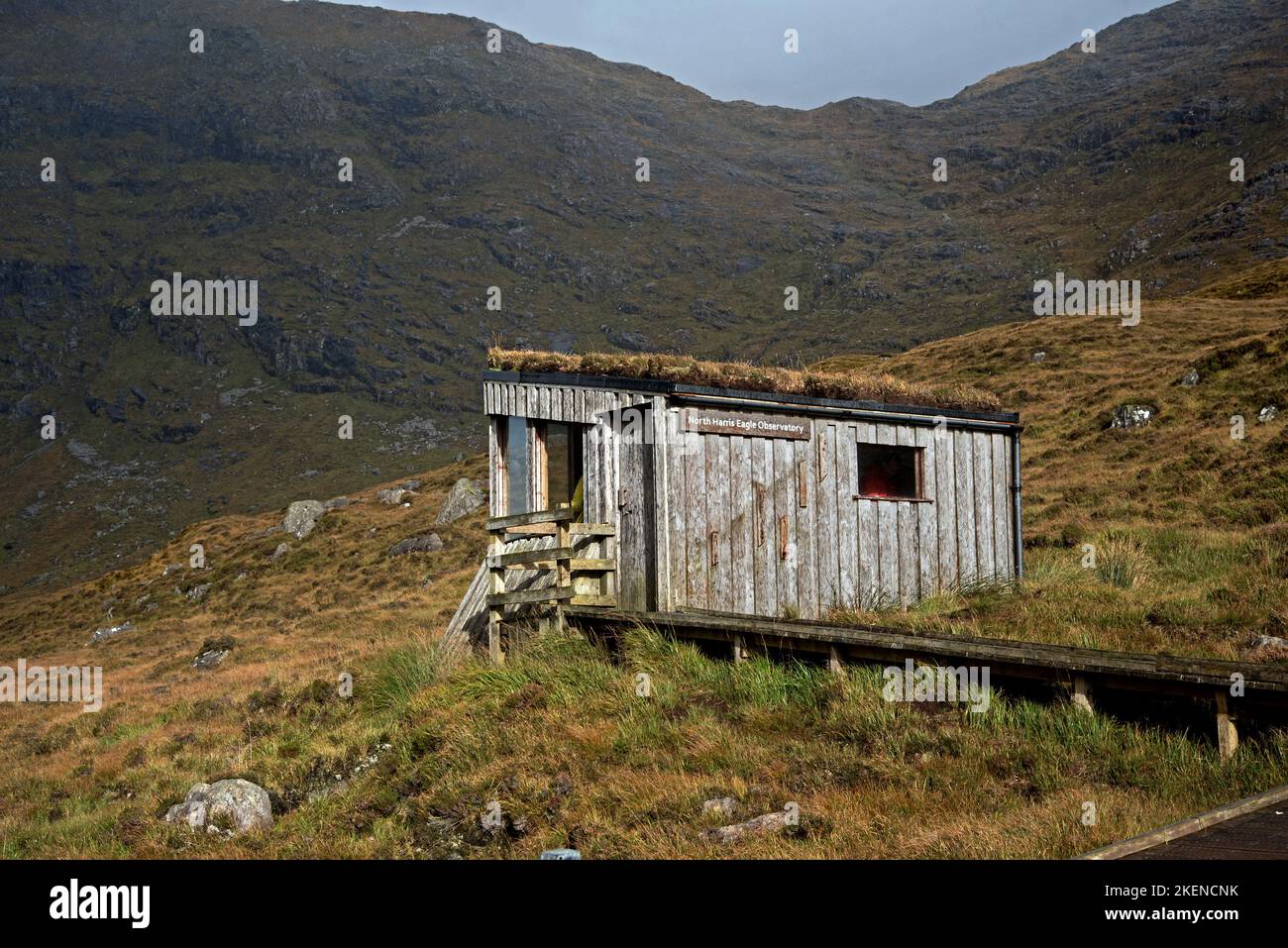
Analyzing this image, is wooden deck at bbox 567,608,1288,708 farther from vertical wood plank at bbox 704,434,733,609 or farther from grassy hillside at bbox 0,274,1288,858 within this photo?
vertical wood plank at bbox 704,434,733,609

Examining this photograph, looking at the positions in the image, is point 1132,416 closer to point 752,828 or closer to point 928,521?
point 928,521

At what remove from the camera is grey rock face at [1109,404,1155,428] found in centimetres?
3381

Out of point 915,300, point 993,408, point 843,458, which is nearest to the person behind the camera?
point 843,458

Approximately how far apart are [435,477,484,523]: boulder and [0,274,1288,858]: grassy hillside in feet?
33.7

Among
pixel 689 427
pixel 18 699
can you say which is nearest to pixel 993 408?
pixel 689 427

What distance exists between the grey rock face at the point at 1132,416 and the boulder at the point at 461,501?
858 inches

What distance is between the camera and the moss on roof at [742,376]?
15.6 metres

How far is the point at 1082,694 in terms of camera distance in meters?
9.85

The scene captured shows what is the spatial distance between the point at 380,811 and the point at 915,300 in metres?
169

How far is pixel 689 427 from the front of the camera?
49.9ft

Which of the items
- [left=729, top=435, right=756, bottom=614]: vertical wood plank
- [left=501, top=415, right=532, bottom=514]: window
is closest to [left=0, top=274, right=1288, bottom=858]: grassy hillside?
[left=729, top=435, right=756, bottom=614]: vertical wood plank

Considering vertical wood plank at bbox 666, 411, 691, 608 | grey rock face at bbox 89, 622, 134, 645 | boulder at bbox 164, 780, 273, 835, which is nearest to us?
boulder at bbox 164, 780, 273, 835
